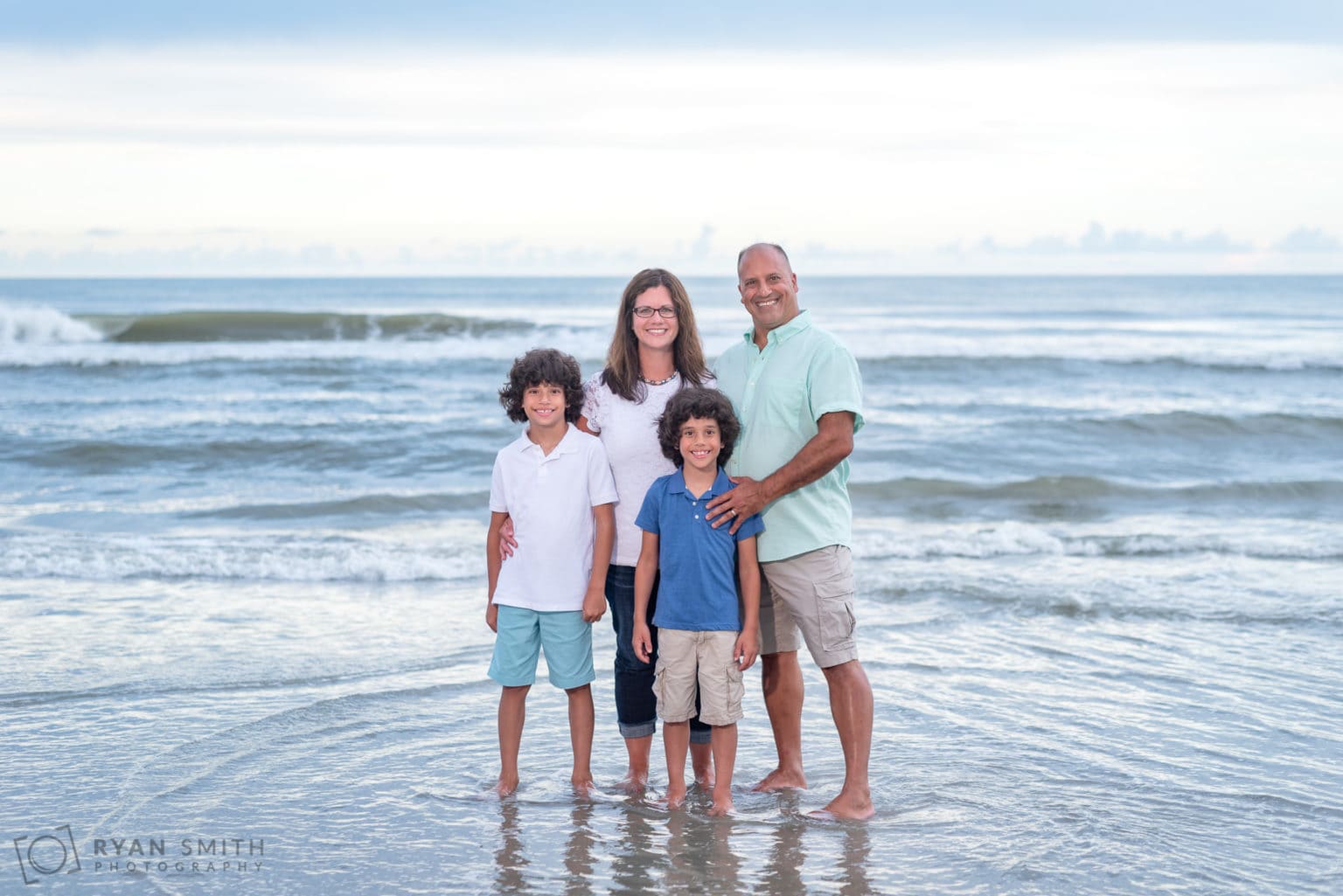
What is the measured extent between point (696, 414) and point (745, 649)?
0.84m

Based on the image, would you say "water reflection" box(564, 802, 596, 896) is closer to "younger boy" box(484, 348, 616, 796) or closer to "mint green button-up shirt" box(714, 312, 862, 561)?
"younger boy" box(484, 348, 616, 796)

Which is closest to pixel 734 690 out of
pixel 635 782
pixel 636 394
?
pixel 635 782

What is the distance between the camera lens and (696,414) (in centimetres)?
383

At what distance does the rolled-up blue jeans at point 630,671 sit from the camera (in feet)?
13.7

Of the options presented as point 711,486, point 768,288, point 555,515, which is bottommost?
point 555,515

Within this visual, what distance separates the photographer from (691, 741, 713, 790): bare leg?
14.4 ft

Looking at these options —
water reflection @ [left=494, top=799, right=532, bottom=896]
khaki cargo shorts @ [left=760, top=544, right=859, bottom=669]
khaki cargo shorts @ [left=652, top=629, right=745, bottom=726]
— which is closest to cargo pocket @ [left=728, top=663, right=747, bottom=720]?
khaki cargo shorts @ [left=652, top=629, right=745, bottom=726]

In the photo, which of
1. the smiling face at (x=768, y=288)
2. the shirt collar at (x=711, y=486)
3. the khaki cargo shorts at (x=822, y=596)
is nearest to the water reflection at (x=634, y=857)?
the khaki cargo shorts at (x=822, y=596)

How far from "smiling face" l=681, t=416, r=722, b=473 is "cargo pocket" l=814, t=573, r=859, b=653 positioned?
0.62 metres

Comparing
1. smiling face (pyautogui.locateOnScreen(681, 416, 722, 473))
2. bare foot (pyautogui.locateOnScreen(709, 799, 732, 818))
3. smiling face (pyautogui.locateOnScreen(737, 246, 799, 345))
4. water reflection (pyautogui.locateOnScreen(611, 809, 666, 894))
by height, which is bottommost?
water reflection (pyautogui.locateOnScreen(611, 809, 666, 894))

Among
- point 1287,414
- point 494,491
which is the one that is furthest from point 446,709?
point 1287,414

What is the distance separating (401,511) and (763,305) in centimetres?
768

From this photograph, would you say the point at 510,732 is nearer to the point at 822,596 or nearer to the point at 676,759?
the point at 676,759

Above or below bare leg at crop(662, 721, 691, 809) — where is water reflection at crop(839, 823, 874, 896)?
below
